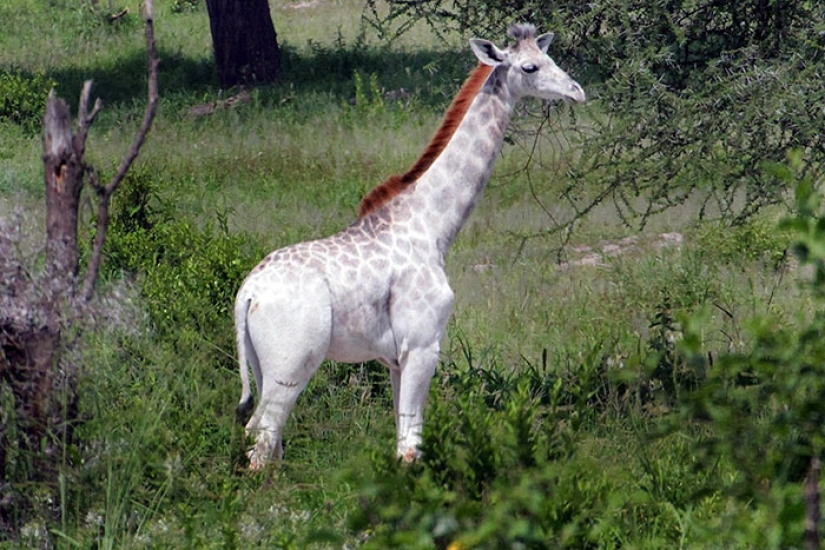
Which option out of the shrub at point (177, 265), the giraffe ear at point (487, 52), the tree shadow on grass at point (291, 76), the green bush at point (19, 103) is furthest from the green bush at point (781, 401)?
the green bush at point (19, 103)

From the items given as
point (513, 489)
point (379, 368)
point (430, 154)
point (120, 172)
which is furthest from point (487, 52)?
point (513, 489)

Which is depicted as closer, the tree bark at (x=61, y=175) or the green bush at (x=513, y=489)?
the green bush at (x=513, y=489)

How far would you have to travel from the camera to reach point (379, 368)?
840 cm

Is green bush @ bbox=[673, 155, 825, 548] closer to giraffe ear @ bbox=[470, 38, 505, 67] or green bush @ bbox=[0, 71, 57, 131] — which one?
giraffe ear @ bbox=[470, 38, 505, 67]

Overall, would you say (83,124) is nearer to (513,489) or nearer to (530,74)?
(530,74)

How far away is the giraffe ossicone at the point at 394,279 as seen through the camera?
628 centimetres

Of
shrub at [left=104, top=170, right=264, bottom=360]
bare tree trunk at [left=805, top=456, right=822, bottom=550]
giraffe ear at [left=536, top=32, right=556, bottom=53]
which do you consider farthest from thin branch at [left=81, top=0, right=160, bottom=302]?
bare tree trunk at [left=805, top=456, right=822, bottom=550]

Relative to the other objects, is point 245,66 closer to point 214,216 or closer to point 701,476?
point 214,216

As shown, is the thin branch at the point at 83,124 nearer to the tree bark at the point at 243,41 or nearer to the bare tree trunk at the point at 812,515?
the bare tree trunk at the point at 812,515

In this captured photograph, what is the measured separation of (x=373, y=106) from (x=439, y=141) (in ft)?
39.7

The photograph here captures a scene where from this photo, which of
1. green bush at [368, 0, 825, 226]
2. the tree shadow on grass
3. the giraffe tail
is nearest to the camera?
the giraffe tail

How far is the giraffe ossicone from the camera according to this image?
6277 millimetres

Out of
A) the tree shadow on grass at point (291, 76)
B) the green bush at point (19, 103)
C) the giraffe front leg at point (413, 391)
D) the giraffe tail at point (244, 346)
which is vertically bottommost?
the tree shadow on grass at point (291, 76)

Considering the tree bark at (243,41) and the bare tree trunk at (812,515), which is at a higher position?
the bare tree trunk at (812,515)
